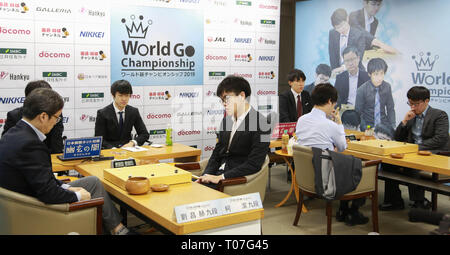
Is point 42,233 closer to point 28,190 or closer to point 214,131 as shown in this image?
point 28,190

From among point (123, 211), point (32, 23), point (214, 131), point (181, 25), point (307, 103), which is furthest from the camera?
point (214, 131)

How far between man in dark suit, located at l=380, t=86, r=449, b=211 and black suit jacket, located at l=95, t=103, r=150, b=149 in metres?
2.76

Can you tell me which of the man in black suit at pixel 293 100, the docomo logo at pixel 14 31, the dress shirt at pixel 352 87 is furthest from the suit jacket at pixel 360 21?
the docomo logo at pixel 14 31

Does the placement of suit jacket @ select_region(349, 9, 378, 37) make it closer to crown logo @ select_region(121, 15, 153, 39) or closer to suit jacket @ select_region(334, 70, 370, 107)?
suit jacket @ select_region(334, 70, 370, 107)

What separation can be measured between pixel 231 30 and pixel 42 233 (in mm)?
4997

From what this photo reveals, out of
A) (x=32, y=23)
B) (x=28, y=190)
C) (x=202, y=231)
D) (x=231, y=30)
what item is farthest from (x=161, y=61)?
(x=202, y=231)

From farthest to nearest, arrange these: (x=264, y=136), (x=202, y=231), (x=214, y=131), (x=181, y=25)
→ (x=214, y=131)
(x=181, y=25)
(x=264, y=136)
(x=202, y=231)

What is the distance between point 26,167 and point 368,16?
5612 mm

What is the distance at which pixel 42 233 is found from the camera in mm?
2443

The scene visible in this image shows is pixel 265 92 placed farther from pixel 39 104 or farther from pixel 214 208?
pixel 214 208

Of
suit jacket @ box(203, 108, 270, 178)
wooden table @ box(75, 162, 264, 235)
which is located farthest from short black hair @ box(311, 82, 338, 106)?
wooden table @ box(75, 162, 264, 235)

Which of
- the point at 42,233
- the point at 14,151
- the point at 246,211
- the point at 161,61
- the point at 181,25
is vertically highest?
the point at 181,25

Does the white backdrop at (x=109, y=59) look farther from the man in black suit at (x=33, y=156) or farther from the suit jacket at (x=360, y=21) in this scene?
the man in black suit at (x=33, y=156)

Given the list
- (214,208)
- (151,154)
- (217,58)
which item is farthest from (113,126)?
(214,208)
